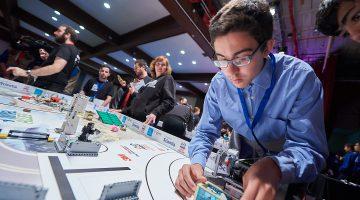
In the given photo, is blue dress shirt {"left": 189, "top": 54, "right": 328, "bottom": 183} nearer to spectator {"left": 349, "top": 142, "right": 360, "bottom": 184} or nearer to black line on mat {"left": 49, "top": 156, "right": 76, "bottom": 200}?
black line on mat {"left": 49, "top": 156, "right": 76, "bottom": 200}

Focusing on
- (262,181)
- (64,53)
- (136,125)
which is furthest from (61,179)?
(64,53)

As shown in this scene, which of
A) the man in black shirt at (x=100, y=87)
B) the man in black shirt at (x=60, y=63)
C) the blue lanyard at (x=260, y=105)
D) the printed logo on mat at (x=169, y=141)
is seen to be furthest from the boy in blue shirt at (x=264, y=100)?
the man in black shirt at (x=100, y=87)

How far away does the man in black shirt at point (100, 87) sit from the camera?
460 cm

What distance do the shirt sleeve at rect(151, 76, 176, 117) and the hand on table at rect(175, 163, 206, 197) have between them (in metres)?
1.90

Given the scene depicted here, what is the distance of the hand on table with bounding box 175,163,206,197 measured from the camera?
0.82m

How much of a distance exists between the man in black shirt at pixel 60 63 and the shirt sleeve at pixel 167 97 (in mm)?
1262

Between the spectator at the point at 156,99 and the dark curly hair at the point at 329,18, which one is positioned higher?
the dark curly hair at the point at 329,18

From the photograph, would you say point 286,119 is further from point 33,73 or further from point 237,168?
point 33,73

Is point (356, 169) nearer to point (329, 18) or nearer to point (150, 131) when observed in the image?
point (150, 131)

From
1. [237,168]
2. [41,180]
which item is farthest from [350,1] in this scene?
[41,180]

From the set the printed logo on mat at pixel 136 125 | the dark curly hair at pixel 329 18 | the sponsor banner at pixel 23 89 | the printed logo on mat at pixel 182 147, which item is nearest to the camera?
the dark curly hair at pixel 329 18

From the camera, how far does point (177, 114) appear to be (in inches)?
117

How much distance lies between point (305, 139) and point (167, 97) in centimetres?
216

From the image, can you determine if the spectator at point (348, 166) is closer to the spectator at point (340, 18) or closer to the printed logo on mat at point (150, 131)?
the printed logo on mat at point (150, 131)
